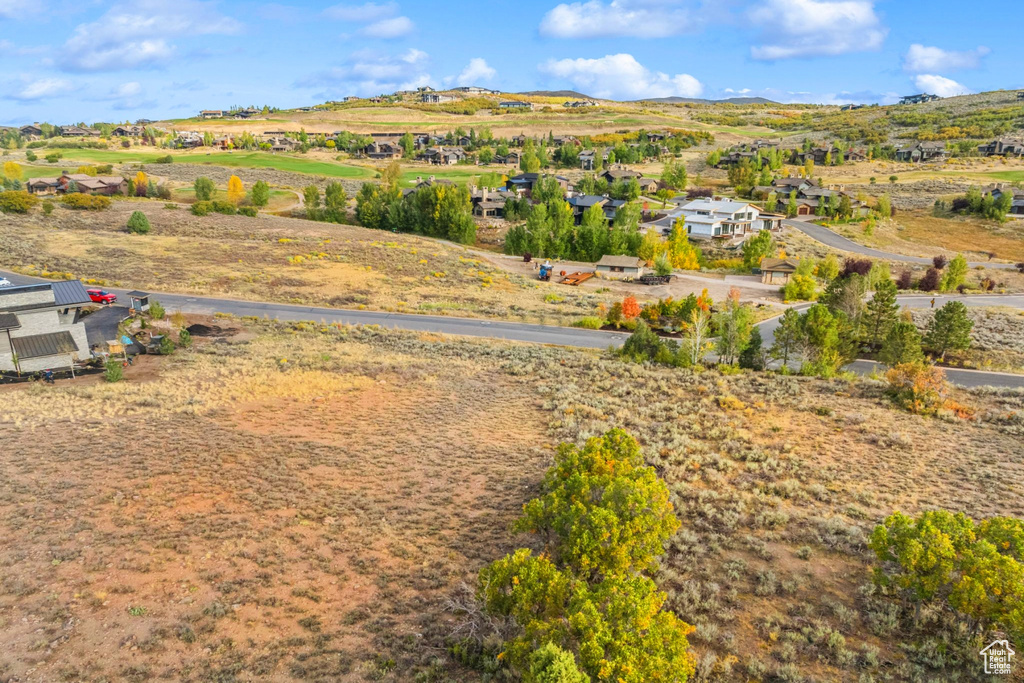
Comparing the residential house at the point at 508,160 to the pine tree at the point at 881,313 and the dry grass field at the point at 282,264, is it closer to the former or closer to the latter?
the dry grass field at the point at 282,264

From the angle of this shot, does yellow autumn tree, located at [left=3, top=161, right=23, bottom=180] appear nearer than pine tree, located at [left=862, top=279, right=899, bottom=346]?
No

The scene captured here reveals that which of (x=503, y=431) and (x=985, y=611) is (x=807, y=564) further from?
(x=503, y=431)

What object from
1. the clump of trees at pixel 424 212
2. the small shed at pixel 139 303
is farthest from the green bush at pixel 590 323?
the clump of trees at pixel 424 212

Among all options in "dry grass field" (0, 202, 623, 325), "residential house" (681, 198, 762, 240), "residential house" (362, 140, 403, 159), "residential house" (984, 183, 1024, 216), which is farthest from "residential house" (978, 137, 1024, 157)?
"residential house" (362, 140, 403, 159)

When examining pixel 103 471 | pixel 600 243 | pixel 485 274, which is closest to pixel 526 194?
pixel 600 243

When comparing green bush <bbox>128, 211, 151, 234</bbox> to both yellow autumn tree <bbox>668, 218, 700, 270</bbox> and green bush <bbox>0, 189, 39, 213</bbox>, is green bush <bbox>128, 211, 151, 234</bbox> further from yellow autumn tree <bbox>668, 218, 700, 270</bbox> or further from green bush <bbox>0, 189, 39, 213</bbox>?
yellow autumn tree <bbox>668, 218, 700, 270</bbox>

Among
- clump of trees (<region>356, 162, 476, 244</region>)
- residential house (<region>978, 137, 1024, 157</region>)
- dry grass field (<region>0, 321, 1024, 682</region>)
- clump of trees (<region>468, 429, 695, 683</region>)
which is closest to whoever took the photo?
→ clump of trees (<region>468, 429, 695, 683</region>)
